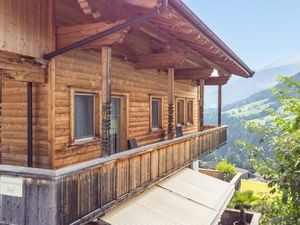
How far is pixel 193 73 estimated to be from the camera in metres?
13.2

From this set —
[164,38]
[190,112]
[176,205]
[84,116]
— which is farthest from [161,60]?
[190,112]

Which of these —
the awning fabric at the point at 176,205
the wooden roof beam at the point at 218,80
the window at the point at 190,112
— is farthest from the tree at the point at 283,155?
the window at the point at 190,112

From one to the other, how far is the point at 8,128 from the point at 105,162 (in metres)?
2.92

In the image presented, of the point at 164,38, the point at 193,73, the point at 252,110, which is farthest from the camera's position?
the point at 252,110

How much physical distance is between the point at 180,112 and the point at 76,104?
9189 millimetres

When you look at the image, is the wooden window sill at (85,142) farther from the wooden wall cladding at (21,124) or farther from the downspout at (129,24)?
the downspout at (129,24)

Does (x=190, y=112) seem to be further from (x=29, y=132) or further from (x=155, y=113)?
(x=29, y=132)

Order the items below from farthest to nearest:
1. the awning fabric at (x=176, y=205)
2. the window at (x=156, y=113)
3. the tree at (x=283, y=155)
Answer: the window at (x=156, y=113), the tree at (x=283, y=155), the awning fabric at (x=176, y=205)

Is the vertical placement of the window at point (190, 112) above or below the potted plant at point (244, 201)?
above

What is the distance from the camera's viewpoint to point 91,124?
8734mm

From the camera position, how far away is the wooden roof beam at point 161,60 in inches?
366

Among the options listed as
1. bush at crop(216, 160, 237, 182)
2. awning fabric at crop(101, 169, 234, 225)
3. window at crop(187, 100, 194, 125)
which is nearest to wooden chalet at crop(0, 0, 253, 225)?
awning fabric at crop(101, 169, 234, 225)

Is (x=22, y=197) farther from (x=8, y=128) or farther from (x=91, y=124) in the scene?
(x=91, y=124)

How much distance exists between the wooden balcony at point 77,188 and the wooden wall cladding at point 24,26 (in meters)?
2.45
